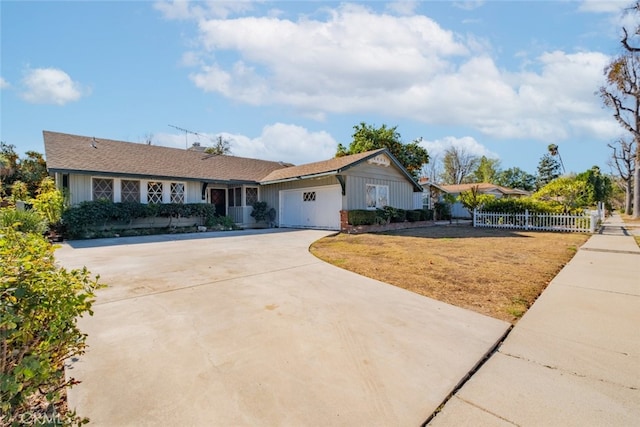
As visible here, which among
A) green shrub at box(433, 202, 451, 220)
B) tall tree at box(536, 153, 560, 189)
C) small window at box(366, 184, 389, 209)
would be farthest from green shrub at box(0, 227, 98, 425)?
tall tree at box(536, 153, 560, 189)

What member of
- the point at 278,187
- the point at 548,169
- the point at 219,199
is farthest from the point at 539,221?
the point at 548,169

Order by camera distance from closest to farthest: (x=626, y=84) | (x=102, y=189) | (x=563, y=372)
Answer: (x=563, y=372) → (x=102, y=189) → (x=626, y=84)

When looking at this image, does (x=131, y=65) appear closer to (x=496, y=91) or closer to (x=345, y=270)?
(x=345, y=270)

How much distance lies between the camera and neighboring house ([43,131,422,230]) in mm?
12859

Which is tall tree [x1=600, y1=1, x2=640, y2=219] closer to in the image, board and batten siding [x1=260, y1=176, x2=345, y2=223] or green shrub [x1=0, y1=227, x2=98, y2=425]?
board and batten siding [x1=260, y1=176, x2=345, y2=223]

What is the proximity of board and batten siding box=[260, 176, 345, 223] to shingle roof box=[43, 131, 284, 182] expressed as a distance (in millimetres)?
962

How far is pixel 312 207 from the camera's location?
1605cm

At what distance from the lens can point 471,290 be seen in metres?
4.77

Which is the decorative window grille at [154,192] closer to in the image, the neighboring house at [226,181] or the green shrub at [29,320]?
the neighboring house at [226,181]

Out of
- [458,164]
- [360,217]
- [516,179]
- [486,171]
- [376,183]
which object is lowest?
[360,217]

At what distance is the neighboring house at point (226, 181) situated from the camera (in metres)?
12.9

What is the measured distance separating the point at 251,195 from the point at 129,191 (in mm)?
6543

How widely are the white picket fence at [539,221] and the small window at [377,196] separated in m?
5.91

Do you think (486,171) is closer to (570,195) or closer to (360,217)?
(570,195)
